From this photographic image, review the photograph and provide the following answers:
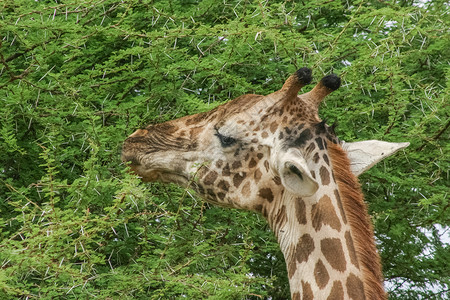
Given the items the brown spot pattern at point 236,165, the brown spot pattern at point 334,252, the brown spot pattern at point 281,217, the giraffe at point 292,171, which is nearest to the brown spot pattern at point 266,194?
the giraffe at point 292,171

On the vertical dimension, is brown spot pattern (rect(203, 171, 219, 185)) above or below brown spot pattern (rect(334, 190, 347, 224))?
below

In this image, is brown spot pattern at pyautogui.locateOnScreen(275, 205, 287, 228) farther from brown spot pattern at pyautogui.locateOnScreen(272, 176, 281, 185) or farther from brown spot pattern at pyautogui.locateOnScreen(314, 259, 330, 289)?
brown spot pattern at pyautogui.locateOnScreen(314, 259, 330, 289)

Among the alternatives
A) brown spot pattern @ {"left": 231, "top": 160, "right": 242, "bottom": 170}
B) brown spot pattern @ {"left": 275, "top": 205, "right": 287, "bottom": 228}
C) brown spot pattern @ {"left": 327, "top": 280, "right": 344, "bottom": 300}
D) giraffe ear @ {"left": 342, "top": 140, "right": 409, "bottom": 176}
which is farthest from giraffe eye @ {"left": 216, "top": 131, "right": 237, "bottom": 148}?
brown spot pattern @ {"left": 327, "top": 280, "right": 344, "bottom": 300}

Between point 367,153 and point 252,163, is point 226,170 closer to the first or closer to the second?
point 252,163

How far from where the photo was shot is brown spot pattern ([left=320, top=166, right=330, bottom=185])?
4.49 m

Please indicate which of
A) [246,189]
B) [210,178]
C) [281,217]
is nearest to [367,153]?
[281,217]

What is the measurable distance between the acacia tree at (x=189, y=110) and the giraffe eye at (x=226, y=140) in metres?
0.97

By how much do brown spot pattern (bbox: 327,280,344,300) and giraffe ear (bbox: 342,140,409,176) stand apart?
0.74 m

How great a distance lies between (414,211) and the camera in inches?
280

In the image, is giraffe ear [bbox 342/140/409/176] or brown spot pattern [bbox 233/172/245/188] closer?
giraffe ear [bbox 342/140/409/176]

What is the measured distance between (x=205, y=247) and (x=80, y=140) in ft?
4.56

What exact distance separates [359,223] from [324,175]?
32 cm

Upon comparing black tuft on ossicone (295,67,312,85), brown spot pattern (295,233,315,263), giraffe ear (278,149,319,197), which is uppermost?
black tuft on ossicone (295,67,312,85)

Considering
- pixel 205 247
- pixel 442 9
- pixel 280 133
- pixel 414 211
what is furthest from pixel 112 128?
pixel 442 9
